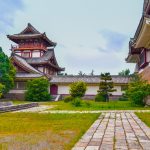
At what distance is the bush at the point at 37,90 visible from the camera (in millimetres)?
41656

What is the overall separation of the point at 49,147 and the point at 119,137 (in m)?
2.02

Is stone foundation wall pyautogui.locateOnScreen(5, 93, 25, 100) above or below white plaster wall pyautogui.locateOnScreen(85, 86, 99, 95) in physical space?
below

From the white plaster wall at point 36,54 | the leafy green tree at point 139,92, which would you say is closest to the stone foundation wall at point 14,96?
the white plaster wall at point 36,54

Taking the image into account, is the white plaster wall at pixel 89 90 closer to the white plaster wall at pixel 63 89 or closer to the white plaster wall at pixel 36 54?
the white plaster wall at pixel 63 89

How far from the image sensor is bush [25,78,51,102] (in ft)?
137

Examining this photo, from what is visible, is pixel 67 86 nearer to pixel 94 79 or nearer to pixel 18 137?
pixel 94 79

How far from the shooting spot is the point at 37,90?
4172 cm

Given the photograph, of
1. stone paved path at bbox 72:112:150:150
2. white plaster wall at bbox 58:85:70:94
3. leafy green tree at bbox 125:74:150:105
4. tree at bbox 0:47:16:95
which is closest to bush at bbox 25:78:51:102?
tree at bbox 0:47:16:95

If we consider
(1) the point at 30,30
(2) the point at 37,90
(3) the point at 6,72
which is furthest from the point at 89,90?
(1) the point at 30,30

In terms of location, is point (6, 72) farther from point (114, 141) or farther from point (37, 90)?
point (114, 141)

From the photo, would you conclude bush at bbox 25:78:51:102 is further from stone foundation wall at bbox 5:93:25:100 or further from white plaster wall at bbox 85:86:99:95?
white plaster wall at bbox 85:86:99:95

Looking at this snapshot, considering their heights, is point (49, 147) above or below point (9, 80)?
below

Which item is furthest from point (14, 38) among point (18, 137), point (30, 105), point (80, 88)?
point (18, 137)

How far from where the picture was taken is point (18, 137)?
819cm
